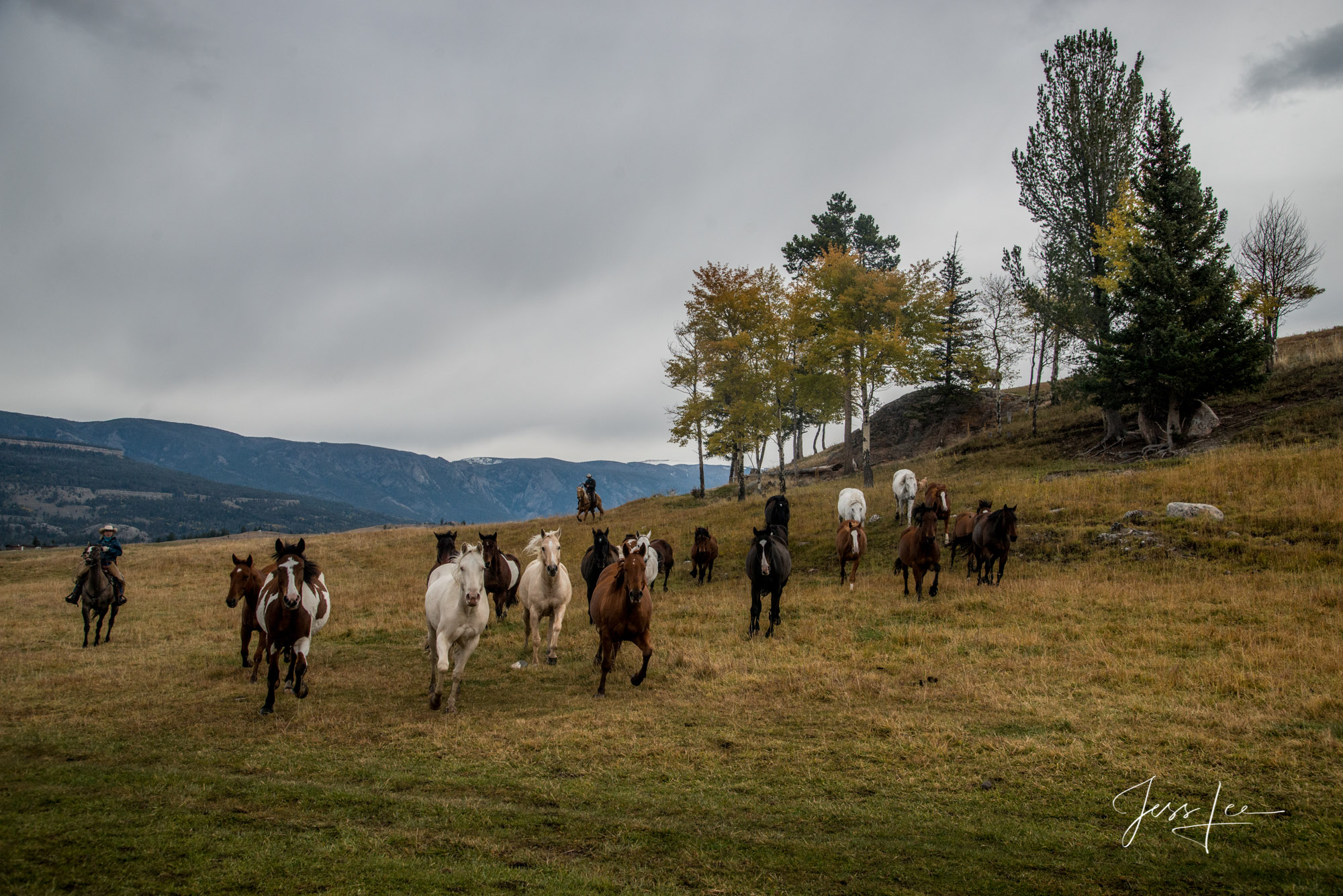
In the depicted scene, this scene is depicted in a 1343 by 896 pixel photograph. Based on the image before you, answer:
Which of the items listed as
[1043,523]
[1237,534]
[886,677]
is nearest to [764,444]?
[1043,523]

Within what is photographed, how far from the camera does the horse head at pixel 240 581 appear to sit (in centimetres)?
1219

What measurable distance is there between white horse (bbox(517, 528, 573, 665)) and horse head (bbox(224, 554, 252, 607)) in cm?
517

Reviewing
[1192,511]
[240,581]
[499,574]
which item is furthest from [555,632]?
[1192,511]

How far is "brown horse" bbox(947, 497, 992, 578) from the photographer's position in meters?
18.5

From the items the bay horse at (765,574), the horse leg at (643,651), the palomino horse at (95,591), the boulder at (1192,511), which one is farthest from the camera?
the boulder at (1192,511)

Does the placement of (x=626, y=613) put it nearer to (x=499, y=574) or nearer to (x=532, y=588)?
(x=532, y=588)

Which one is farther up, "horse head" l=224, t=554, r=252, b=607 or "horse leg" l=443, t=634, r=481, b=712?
"horse head" l=224, t=554, r=252, b=607

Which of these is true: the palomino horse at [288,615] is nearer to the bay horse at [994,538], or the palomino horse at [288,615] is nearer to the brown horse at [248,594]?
the brown horse at [248,594]

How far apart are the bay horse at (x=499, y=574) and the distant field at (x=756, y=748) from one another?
1.29 metres

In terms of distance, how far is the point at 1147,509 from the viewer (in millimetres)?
19516

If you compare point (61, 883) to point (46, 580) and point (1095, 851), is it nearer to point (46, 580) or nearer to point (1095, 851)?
point (1095, 851)

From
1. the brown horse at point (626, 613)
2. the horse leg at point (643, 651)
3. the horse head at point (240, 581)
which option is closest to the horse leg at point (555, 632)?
the brown horse at point (626, 613)
